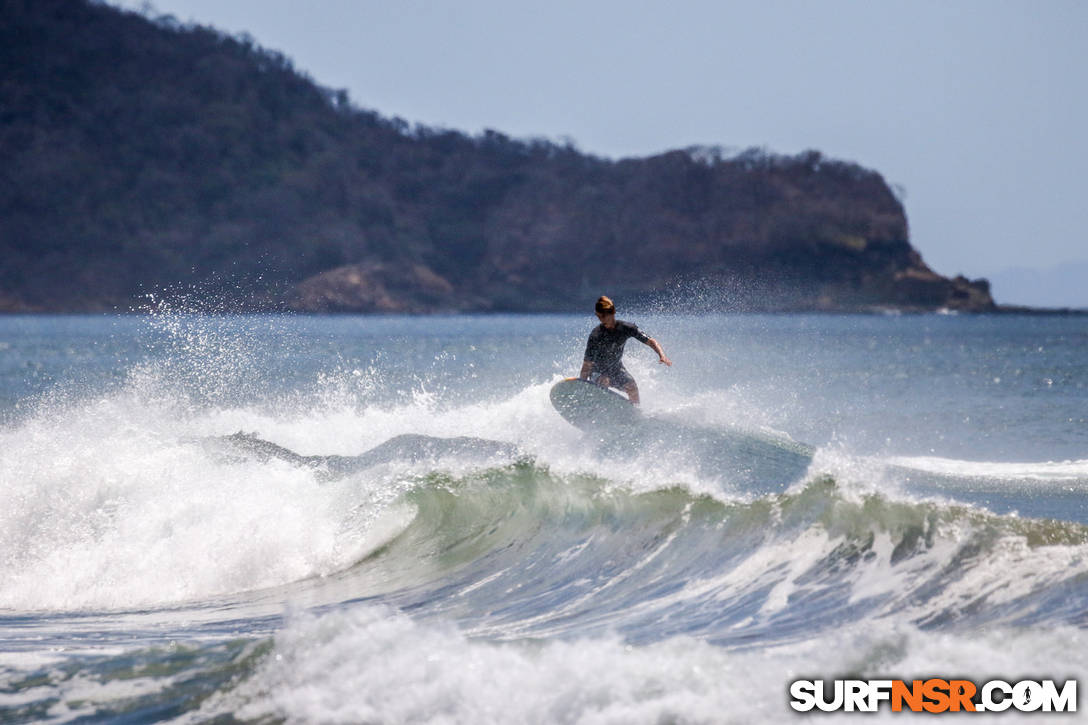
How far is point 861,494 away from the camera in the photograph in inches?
371

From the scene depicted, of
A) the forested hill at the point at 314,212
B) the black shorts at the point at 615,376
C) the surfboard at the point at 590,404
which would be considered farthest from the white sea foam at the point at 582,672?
the forested hill at the point at 314,212

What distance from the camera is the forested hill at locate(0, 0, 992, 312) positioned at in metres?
124

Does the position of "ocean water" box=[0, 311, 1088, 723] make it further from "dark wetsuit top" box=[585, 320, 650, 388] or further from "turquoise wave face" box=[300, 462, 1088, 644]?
"dark wetsuit top" box=[585, 320, 650, 388]

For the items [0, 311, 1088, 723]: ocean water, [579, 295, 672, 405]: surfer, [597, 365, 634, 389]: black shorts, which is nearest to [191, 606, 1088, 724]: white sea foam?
[0, 311, 1088, 723]: ocean water

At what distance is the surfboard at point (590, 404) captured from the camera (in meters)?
13.2

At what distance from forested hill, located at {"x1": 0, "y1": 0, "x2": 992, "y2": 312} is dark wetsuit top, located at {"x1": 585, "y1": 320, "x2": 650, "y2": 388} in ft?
334

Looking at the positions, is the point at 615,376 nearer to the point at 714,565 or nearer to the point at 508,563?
the point at 508,563

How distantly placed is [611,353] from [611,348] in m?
0.07

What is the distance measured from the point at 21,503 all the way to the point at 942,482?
1046 cm

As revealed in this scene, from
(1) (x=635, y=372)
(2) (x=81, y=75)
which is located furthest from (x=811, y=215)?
(1) (x=635, y=372)

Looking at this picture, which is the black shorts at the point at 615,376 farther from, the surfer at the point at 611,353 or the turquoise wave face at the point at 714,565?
the turquoise wave face at the point at 714,565

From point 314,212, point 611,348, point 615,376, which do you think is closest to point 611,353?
point 611,348

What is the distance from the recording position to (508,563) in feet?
32.5

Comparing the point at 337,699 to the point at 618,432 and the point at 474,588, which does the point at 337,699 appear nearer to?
A: the point at 474,588
